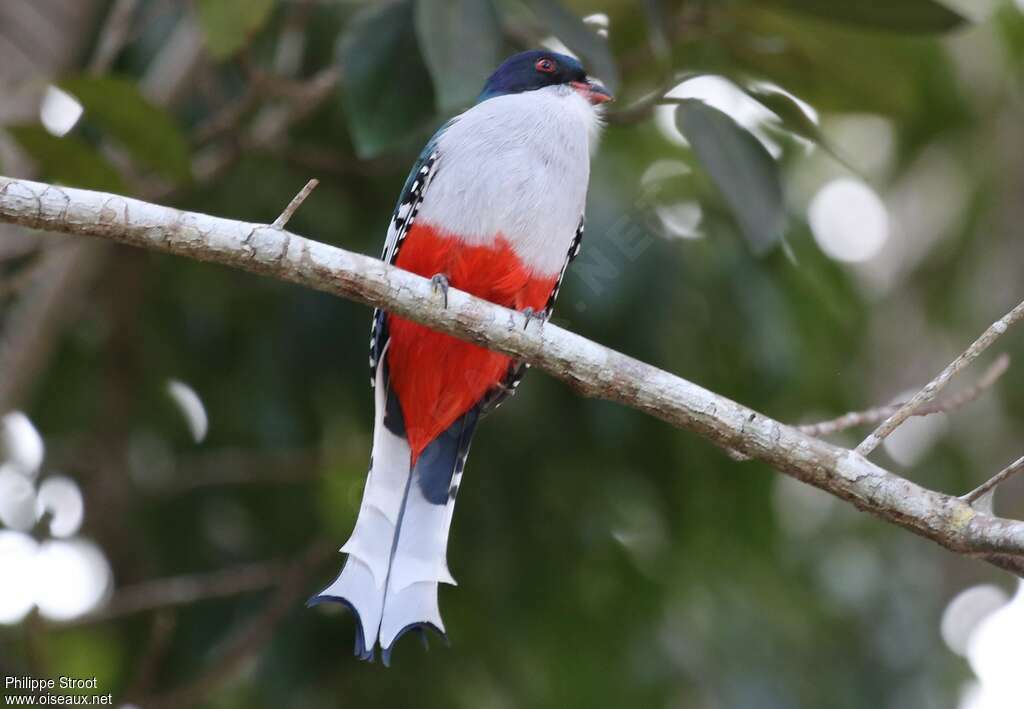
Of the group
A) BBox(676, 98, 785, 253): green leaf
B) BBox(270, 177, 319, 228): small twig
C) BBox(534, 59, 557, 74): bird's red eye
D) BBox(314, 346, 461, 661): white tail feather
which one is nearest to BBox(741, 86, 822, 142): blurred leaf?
BBox(676, 98, 785, 253): green leaf

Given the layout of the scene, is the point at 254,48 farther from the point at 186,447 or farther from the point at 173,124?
the point at 186,447

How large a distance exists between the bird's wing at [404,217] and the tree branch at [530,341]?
80cm

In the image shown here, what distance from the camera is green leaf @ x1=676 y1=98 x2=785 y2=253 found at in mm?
3502

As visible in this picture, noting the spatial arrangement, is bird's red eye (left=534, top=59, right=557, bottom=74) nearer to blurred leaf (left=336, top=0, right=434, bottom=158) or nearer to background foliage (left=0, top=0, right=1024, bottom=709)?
background foliage (left=0, top=0, right=1024, bottom=709)

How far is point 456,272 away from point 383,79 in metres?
0.61

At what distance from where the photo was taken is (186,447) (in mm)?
5055

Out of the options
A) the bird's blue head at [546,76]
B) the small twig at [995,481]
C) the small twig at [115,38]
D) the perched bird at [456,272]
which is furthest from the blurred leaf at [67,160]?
the small twig at [995,481]

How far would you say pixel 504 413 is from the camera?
4805 millimetres

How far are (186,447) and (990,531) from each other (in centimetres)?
335

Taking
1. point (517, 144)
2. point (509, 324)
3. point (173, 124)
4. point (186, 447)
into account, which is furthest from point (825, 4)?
point (186, 447)

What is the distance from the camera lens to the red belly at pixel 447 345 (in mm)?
3379

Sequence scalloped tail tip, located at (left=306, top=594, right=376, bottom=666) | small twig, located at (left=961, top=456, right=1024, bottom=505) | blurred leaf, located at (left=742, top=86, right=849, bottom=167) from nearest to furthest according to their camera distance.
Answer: small twig, located at (left=961, top=456, right=1024, bottom=505), scalloped tail tip, located at (left=306, top=594, right=376, bottom=666), blurred leaf, located at (left=742, top=86, right=849, bottom=167)

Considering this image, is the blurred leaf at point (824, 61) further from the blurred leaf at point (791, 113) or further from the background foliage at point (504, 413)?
the blurred leaf at point (791, 113)

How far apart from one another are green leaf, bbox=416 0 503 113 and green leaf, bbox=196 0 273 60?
444 mm
